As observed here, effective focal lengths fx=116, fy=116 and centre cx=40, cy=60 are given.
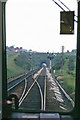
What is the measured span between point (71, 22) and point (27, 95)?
1.51 metres

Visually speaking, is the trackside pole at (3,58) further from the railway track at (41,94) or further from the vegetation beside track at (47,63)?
the railway track at (41,94)

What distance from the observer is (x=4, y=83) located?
→ 206cm

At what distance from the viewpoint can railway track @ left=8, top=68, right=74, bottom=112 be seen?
6.87ft

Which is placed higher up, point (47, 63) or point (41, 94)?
point (47, 63)

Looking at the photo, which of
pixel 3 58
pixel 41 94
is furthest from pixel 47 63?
pixel 3 58

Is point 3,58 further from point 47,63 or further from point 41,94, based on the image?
point 41,94

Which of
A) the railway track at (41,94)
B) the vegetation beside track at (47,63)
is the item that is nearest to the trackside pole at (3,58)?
the vegetation beside track at (47,63)

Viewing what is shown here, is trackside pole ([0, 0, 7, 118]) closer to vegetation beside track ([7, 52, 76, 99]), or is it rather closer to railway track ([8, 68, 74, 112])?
vegetation beside track ([7, 52, 76, 99])

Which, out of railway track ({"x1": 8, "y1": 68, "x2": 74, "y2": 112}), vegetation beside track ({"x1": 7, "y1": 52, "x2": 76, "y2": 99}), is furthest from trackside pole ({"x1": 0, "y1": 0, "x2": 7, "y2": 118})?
railway track ({"x1": 8, "y1": 68, "x2": 74, "y2": 112})

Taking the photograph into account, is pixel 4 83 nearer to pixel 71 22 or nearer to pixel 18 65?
pixel 18 65

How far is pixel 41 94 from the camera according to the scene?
2.13 m

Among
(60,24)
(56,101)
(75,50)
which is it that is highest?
(60,24)

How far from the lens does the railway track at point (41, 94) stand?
2.10 meters

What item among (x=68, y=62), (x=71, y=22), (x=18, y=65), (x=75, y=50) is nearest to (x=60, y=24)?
(x=71, y=22)
